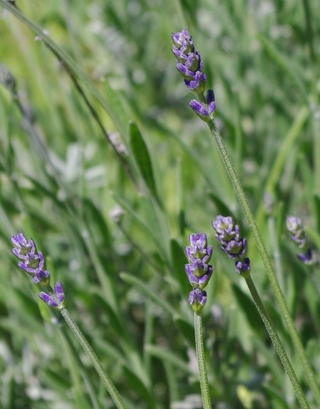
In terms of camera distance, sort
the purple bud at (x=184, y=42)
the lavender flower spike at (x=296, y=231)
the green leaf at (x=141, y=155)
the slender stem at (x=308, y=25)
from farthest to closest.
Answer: the slender stem at (x=308, y=25) → the green leaf at (x=141, y=155) → the lavender flower spike at (x=296, y=231) → the purple bud at (x=184, y=42)

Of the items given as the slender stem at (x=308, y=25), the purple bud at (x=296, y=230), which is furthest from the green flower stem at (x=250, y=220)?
the slender stem at (x=308, y=25)

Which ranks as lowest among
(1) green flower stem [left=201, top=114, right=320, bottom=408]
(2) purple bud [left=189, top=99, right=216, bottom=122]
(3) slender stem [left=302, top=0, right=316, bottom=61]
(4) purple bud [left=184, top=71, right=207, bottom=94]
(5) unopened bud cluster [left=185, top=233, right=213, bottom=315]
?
(5) unopened bud cluster [left=185, top=233, right=213, bottom=315]

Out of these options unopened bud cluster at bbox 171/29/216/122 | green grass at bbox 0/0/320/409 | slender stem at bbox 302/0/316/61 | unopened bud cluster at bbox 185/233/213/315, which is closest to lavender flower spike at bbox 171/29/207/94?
unopened bud cluster at bbox 171/29/216/122

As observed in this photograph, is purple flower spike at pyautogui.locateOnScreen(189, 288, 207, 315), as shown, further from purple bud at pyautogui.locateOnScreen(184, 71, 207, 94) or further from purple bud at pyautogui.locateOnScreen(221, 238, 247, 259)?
purple bud at pyautogui.locateOnScreen(184, 71, 207, 94)

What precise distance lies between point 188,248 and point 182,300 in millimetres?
387

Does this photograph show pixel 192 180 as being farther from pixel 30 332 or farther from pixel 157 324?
pixel 30 332

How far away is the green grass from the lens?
75 centimetres

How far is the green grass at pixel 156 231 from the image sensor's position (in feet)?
2.48

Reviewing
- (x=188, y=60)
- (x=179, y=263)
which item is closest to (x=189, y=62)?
(x=188, y=60)

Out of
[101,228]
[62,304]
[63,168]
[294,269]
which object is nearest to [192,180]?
[63,168]

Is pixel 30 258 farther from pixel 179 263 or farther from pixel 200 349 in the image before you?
pixel 179 263

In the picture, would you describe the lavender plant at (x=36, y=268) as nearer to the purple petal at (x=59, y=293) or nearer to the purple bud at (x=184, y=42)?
the purple petal at (x=59, y=293)

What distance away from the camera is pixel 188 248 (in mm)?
419

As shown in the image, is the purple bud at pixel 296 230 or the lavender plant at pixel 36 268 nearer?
the lavender plant at pixel 36 268
